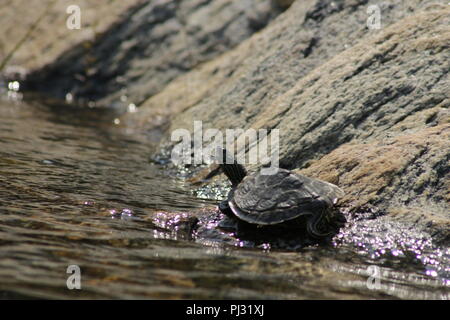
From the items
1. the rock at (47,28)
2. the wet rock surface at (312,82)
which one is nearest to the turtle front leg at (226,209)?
the wet rock surface at (312,82)

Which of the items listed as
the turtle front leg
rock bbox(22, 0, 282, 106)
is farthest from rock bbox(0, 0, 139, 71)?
the turtle front leg

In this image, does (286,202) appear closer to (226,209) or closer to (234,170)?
(226,209)

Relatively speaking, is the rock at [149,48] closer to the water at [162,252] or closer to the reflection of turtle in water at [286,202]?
the water at [162,252]

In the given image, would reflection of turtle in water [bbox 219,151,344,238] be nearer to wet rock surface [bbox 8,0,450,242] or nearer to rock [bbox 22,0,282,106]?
wet rock surface [bbox 8,0,450,242]

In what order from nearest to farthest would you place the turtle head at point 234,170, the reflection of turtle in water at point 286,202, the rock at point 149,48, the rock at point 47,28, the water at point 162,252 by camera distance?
1. the water at point 162,252
2. the reflection of turtle in water at point 286,202
3. the turtle head at point 234,170
4. the rock at point 149,48
5. the rock at point 47,28

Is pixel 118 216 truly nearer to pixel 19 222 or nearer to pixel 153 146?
pixel 19 222

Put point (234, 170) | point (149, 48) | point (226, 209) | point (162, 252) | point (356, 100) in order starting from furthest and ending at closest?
point (149, 48)
point (356, 100)
point (234, 170)
point (226, 209)
point (162, 252)

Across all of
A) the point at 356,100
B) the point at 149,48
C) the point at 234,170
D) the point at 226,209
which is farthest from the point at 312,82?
the point at 149,48
